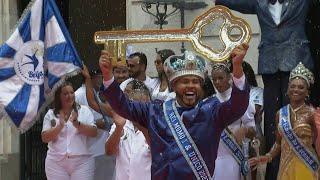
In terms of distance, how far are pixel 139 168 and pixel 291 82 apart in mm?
1469

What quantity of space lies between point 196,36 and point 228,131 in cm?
121

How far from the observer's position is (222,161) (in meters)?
6.94

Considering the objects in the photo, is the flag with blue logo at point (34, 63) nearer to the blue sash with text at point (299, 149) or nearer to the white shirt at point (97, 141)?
the white shirt at point (97, 141)

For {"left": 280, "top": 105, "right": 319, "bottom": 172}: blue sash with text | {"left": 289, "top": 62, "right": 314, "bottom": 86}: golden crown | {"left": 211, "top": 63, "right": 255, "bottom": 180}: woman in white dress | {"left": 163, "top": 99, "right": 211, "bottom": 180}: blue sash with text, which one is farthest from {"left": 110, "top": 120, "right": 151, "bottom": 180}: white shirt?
{"left": 163, "top": 99, "right": 211, "bottom": 180}: blue sash with text

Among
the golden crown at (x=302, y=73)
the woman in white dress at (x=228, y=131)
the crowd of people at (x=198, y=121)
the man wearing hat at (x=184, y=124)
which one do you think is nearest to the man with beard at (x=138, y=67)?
the crowd of people at (x=198, y=121)

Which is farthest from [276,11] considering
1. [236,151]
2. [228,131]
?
[236,151]

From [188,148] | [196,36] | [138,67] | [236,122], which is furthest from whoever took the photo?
[138,67]

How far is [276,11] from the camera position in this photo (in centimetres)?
716

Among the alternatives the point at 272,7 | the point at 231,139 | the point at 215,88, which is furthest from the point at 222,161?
the point at 272,7

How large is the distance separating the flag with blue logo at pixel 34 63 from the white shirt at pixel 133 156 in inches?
31.3

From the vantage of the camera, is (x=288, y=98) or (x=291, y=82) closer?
(x=291, y=82)

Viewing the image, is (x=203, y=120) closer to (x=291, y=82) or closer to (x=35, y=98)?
(x=291, y=82)

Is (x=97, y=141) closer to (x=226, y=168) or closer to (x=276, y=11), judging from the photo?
(x=226, y=168)

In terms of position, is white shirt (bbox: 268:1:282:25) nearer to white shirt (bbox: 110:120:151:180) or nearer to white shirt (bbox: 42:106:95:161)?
white shirt (bbox: 110:120:151:180)
